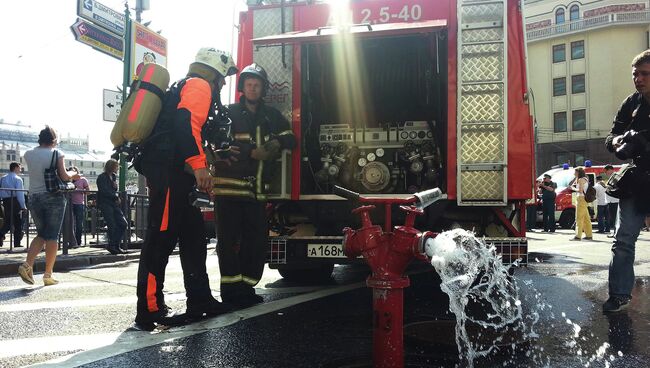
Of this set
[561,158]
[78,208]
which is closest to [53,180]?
[78,208]

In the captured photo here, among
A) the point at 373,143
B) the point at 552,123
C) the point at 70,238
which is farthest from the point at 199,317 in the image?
the point at 552,123

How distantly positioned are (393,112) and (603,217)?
39.5 ft

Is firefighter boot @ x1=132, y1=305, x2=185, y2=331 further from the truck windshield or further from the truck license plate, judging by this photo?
the truck windshield

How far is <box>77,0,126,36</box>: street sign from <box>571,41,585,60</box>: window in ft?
133

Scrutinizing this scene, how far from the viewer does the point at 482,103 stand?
16.4ft

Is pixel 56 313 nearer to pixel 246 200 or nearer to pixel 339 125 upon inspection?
pixel 246 200

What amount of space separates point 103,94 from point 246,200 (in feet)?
30.4

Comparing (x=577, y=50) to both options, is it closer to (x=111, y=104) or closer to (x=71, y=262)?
(x=111, y=104)

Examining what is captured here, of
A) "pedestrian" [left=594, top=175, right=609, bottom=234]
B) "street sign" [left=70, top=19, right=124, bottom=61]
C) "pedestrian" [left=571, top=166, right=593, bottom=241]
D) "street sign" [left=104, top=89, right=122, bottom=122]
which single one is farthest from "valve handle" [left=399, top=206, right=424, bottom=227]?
"pedestrian" [left=594, top=175, right=609, bottom=234]

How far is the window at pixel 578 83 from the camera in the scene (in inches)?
1732

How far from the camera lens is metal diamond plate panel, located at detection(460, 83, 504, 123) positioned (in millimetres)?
4969

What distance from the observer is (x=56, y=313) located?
4.51 meters

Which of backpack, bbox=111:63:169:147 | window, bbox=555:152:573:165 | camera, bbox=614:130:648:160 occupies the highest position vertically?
window, bbox=555:152:573:165

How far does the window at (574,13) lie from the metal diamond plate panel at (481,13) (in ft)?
154
